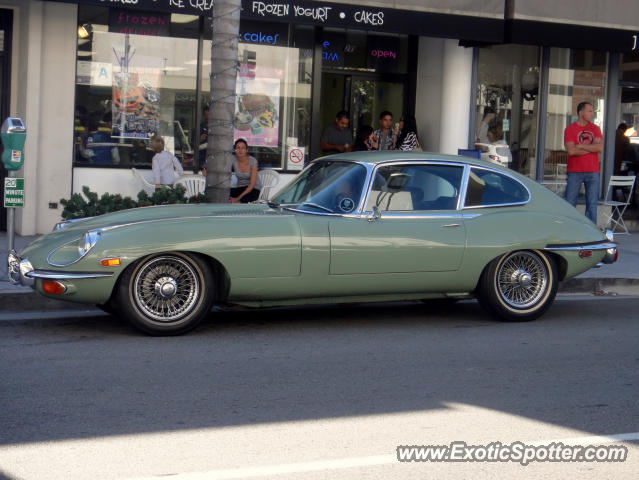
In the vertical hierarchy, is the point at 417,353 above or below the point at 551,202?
below

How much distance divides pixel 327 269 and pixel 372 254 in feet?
1.36

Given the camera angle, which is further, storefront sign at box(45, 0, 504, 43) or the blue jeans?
the blue jeans

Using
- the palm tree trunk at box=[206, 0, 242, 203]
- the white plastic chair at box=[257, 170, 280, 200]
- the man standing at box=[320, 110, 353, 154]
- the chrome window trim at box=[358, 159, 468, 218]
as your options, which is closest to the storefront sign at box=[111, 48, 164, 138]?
the white plastic chair at box=[257, 170, 280, 200]

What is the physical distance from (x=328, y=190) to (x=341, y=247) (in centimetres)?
61

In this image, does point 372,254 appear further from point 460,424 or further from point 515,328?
point 460,424

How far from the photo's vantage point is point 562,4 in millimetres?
14836

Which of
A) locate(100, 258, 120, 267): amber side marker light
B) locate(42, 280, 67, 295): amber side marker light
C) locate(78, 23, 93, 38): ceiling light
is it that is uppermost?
locate(78, 23, 93, 38): ceiling light

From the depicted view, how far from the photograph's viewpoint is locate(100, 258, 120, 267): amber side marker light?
742 cm

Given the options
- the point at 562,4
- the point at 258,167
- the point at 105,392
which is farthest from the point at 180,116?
the point at 105,392

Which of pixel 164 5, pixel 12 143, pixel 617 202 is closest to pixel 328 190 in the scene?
pixel 12 143

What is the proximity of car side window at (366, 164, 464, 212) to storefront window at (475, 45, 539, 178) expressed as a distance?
7222mm

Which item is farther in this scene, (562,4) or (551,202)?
(562,4)

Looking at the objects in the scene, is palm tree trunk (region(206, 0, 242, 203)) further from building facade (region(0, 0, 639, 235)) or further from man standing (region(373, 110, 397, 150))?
man standing (region(373, 110, 397, 150))

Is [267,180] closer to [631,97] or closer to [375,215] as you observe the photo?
[375,215]
